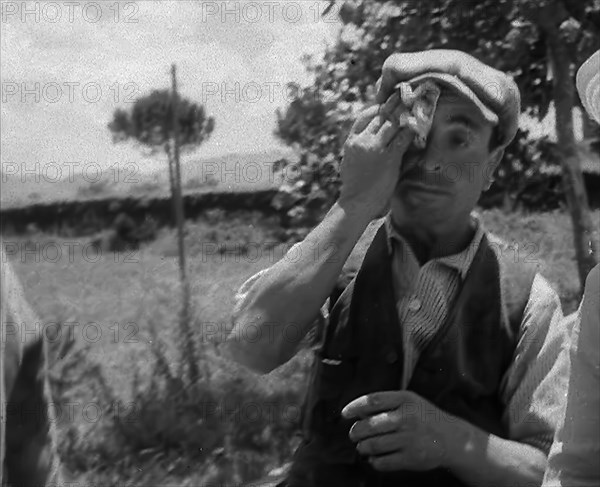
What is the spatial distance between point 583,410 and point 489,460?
1.26 ft

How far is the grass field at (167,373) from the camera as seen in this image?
466 cm

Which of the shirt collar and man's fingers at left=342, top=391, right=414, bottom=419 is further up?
the shirt collar

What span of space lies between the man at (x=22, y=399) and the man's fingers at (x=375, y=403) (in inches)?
25.4

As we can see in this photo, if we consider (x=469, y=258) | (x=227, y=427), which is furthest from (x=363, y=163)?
(x=227, y=427)

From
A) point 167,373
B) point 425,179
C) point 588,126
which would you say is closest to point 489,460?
point 425,179

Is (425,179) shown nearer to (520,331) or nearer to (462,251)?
(462,251)

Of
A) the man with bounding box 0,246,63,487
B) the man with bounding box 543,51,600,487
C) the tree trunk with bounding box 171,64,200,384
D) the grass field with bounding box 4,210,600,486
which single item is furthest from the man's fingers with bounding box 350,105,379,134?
the tree trunk with bounding box 171,64,200,384

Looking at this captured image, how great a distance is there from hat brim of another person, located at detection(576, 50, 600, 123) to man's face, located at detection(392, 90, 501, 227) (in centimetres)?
29

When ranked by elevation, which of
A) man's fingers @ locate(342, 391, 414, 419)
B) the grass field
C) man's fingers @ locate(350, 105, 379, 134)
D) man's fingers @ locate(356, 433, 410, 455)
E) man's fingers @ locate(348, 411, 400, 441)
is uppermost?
man's fingers @ locate(350, 105, 379, 134)

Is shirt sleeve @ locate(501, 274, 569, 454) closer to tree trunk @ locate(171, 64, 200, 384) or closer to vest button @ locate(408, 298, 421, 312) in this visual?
vest button @ locate(408, 298, 421, 312)

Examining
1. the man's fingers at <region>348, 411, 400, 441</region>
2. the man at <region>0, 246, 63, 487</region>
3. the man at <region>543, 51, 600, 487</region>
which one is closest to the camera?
the man at <region>0, 246, 63, 487</region>

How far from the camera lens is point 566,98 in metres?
3.87

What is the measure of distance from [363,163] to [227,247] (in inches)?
172

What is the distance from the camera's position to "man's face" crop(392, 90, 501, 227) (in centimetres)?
176
